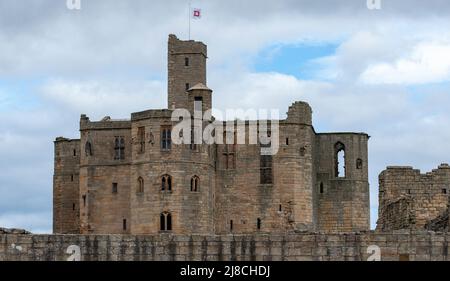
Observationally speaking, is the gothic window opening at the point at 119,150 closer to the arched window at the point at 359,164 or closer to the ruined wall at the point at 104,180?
the ruined wall at the point at 104,180

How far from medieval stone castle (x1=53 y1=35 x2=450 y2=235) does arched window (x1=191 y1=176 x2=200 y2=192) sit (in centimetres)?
6

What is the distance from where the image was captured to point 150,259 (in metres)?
44.4

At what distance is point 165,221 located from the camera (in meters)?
99.2

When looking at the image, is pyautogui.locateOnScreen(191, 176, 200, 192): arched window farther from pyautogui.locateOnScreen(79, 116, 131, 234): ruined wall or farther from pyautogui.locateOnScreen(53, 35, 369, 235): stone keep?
pyautogui.locateOnScreen(79, 116, 131, 234): ruined wall

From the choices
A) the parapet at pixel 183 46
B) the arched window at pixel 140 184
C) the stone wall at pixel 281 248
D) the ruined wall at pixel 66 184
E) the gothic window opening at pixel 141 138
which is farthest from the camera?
the parapet at pixel 183 46

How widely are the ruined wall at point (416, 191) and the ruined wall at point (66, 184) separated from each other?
5345cm

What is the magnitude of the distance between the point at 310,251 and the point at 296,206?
192ft

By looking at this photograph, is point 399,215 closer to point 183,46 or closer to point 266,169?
point 266,169

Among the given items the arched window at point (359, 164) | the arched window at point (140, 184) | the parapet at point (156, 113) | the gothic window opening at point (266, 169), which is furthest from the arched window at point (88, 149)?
the arched window at point (359, 164)

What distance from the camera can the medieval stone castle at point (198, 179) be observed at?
100m

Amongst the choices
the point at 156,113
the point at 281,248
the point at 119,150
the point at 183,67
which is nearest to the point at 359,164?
the point at 183,67

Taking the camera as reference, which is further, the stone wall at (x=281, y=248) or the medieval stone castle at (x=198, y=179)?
the medieval stone castle at (x=198, y=179)
